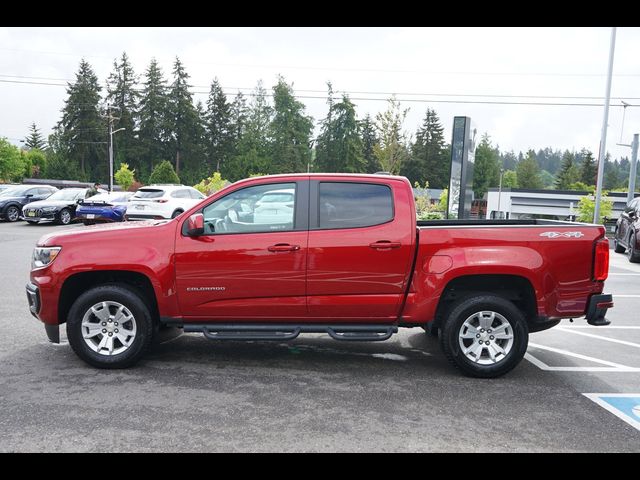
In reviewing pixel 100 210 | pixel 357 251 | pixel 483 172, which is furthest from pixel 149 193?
pixel 483 172

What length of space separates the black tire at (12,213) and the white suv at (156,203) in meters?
5.21

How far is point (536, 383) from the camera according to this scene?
5.20m

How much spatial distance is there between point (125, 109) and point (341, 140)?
3278 centimetres

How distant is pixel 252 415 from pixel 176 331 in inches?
107

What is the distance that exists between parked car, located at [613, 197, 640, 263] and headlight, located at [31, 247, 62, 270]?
49.1ft

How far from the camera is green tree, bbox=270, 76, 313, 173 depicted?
7338 centimetres

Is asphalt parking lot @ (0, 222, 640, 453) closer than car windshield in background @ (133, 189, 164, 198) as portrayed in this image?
Yes

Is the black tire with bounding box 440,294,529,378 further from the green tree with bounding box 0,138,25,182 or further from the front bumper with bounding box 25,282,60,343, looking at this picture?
the green tree with bounding box 0,138,25,182

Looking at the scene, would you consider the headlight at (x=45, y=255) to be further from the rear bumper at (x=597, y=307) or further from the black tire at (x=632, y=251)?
the black tire at (x=632, y=251)

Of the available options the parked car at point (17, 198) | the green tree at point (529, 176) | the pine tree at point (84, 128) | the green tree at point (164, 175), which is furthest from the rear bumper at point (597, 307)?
the green tree at point (529, 176)

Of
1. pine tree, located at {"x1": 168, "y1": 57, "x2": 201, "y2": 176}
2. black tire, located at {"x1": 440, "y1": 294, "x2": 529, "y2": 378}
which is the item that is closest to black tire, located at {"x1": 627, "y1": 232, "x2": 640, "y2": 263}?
black tire, located at {"x1": 440, "y1": 294, "x2": 529, "y2": 378}

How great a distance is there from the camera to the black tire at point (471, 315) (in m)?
5.14
